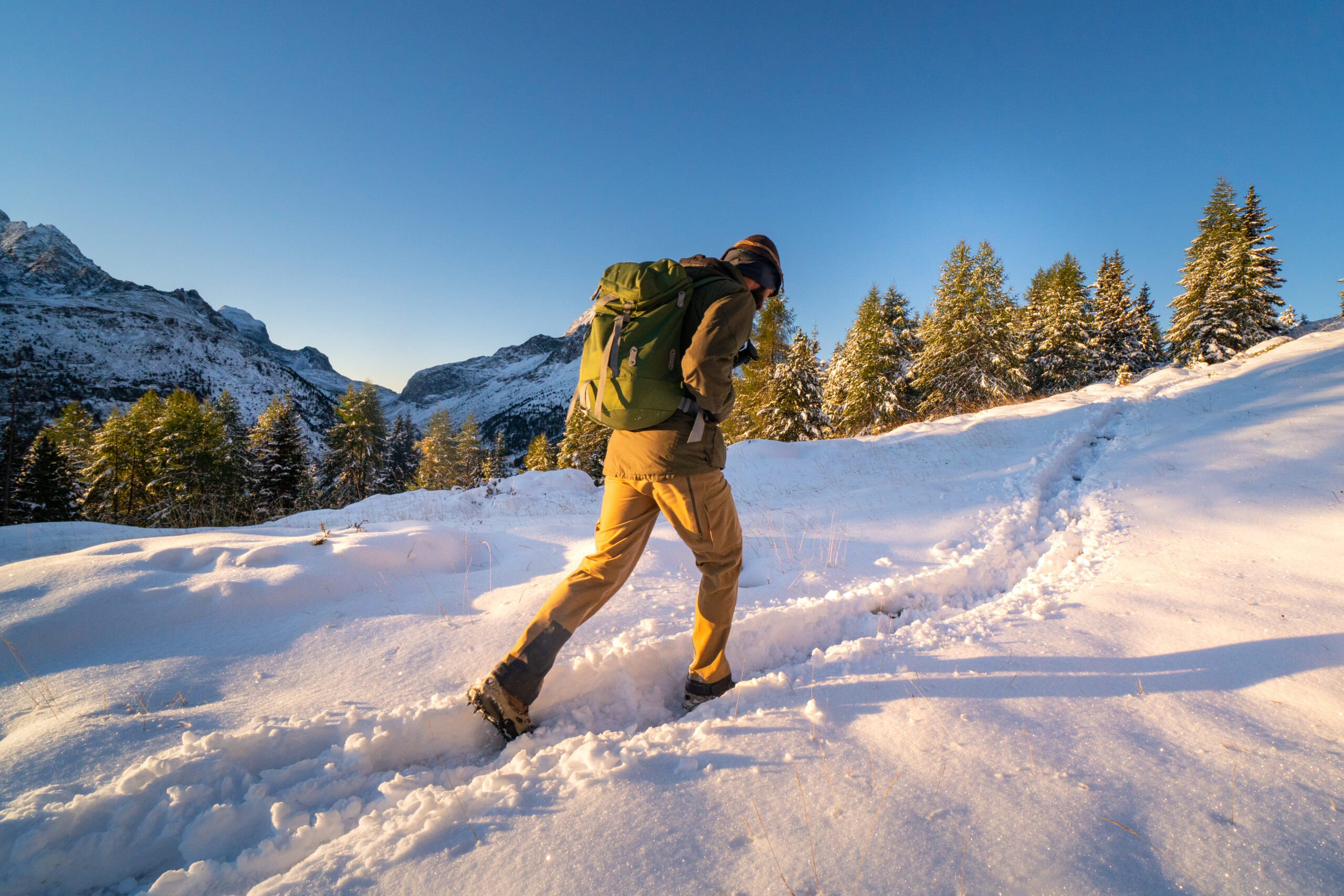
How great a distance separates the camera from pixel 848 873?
1259 mm

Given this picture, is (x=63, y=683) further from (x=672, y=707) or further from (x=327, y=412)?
(x=327, y=412)

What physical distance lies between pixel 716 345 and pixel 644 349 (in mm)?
335

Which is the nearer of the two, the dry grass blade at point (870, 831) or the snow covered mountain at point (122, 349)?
the dry grass blade at point (870, 831)

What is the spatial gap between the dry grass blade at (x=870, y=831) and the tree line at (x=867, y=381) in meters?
16.2

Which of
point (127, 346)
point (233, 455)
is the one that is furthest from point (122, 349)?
point (233, 455)

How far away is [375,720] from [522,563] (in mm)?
2319

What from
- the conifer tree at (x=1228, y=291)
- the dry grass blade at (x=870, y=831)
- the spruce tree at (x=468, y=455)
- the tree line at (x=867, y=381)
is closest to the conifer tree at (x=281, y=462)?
the tree line at (x=867, y=381)

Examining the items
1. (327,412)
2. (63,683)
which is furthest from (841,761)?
(327,412)

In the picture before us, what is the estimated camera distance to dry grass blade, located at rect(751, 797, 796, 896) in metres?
1.24

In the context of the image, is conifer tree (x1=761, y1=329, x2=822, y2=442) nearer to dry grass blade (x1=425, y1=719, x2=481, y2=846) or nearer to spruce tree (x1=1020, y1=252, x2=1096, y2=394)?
spruce tree (x1=1020, y1=252, x2=1096, y2=394)

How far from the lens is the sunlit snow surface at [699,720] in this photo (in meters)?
1.33

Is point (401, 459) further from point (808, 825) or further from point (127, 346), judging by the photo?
point (127, 346)

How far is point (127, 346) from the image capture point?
210 ft

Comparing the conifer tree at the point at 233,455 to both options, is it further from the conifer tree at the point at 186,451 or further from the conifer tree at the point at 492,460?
the conifer tree at the point at 492,460
